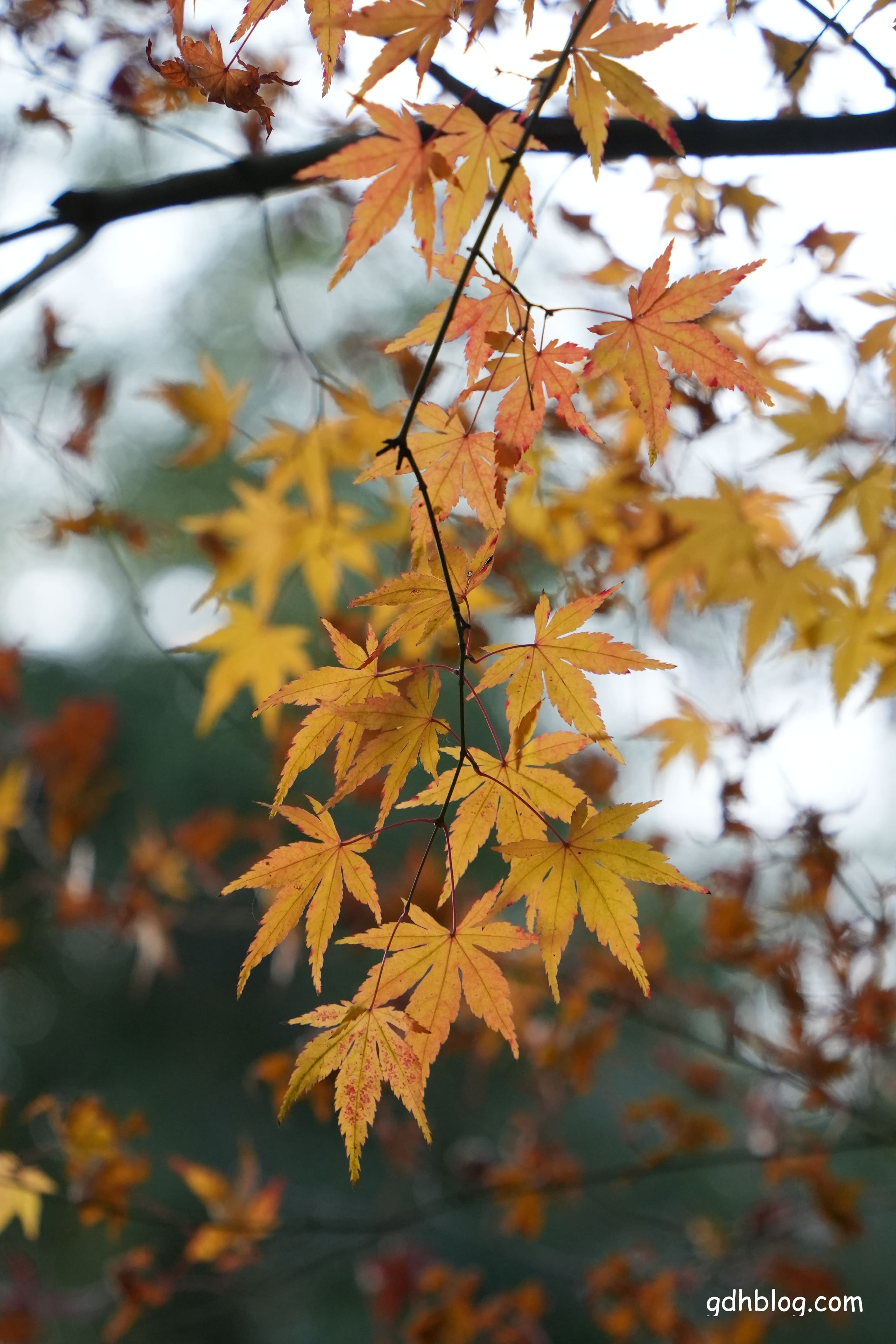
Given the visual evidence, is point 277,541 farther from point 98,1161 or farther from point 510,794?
point 98,1161

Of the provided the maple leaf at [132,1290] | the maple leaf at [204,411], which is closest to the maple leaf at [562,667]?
the maple leaf at [204,411]

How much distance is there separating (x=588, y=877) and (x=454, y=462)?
14.3 inches

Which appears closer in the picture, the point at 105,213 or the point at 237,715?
the point at 105,213

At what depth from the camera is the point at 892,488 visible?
1300 mm

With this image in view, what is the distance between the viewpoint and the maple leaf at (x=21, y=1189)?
154cm

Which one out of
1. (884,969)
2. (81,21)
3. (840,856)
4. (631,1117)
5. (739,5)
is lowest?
(631,1117)

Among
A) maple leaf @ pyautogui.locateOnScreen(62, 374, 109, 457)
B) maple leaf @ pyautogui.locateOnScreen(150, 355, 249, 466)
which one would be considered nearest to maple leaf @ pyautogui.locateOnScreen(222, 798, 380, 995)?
maple leaf @ pyautogui.locateOnScreen(150, 355, 249, 466)

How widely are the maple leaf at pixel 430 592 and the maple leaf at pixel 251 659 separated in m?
0.99

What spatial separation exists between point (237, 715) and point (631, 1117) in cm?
150

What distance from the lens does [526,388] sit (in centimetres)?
72

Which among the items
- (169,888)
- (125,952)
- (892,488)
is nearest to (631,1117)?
(169,888)

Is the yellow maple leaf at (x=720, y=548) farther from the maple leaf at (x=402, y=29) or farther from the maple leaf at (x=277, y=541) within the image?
the maple leaf at (x=402, y=29)

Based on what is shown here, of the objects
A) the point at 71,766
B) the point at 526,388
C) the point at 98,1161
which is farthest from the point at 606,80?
the point at 71,766

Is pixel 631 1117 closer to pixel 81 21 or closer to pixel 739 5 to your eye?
pixel 739 5
